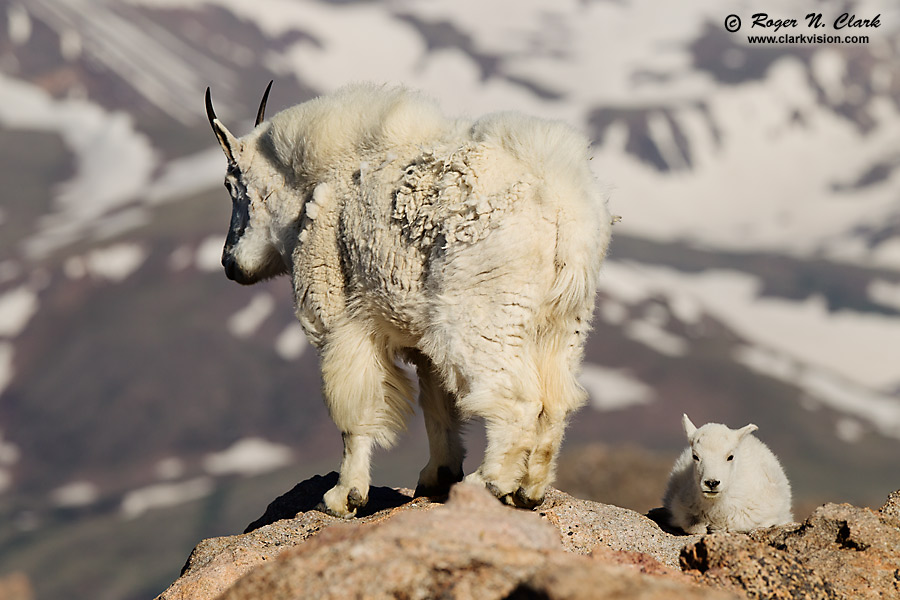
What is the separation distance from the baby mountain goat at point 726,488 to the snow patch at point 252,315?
77462mm

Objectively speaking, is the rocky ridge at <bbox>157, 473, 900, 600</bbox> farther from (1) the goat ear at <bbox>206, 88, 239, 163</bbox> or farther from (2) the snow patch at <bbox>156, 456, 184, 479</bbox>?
(2) the snow patch at <bbox>156, 456, 184, 479</bbox>

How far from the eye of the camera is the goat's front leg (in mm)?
6844

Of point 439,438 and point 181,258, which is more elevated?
point 181,258

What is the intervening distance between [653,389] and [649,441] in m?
9.55

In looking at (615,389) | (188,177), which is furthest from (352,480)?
(188,177)

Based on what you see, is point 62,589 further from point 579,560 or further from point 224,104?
point 224,104

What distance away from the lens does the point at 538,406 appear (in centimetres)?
592

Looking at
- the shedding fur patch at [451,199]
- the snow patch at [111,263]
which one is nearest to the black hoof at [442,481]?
the shedding fur patch at [451,199]

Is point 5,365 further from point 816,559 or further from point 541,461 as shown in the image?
point 816,559

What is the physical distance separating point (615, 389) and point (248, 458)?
33463mm

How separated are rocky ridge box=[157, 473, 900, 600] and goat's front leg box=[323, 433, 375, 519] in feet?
0.51

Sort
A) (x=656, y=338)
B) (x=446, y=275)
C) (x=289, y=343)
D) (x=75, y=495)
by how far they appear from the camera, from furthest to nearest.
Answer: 1. (x=656, y=338)
2. (x=289, y=343)
3. (x=75, y=495)
4. (x=446, y=275)

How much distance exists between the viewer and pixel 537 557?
3.39m

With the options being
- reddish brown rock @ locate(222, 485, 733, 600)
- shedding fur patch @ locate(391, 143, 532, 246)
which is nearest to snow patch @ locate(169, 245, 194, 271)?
shedding fur patch @ locate(391, 143, 532, 246)
